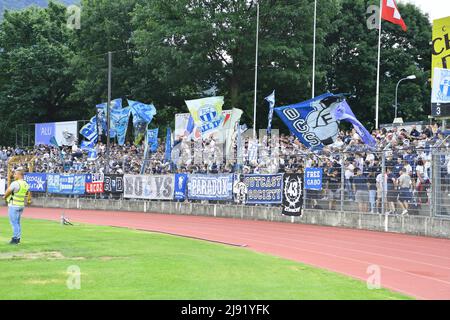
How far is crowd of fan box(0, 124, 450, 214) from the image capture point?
21922 mm

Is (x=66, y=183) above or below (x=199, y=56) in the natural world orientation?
below

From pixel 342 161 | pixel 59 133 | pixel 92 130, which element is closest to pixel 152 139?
pixel 92 130

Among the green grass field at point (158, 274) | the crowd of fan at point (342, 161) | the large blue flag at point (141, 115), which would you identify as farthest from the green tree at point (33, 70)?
the green grass field at point (158, 274)

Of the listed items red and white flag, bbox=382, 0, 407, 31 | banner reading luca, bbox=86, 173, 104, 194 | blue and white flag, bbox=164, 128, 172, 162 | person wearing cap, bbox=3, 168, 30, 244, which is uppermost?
red and white flag, bbox=382, 0, 407, 31

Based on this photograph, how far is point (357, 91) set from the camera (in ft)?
181

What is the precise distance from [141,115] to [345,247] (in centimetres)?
2266

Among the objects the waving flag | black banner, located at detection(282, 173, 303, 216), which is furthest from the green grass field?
the waving flag

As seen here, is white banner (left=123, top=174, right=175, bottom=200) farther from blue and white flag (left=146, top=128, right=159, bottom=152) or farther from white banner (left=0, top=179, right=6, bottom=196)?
white banner (left=0, top=179, right=6, bottom=196)

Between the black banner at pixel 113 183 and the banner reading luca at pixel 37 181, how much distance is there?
22.2 ft

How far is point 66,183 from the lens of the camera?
41938mm

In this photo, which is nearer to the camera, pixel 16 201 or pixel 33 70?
pixel 16 201

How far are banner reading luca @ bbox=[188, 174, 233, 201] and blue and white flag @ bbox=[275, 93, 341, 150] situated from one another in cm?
494

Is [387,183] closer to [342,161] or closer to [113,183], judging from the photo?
[342,161]
